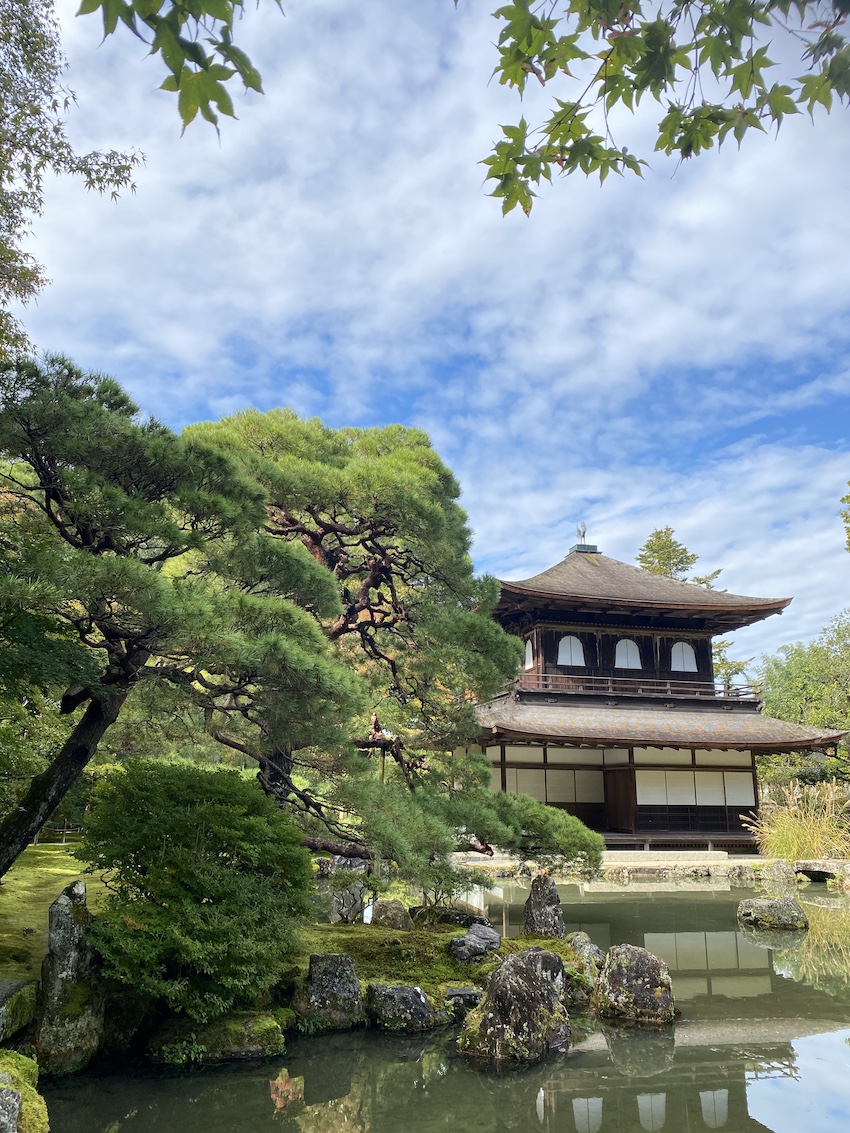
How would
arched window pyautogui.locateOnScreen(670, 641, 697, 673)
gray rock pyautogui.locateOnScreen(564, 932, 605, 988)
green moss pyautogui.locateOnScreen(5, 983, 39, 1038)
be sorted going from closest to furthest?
green moss pyautogui.locateOnScreen(5, 983, 39, 1038)
gray rock pyautogui.locateOnScreen(564, 932, 605, 988)
arched window pyautogui.locateOnScreen(670, 641, 697, 673)

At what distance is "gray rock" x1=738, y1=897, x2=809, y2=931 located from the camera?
10977mm

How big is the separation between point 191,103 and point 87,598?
3447 mm

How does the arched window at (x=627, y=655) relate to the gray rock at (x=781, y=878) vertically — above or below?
above

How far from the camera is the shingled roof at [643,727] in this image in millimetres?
16812

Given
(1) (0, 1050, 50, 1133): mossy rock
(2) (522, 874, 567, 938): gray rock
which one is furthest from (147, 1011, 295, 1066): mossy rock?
(2) (522, 874, 567, 938): gray rock

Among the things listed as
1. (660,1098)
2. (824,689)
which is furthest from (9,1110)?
(824,689)

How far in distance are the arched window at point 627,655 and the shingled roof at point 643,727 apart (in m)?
1.32

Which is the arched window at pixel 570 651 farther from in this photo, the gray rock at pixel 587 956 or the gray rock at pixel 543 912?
the gray rock at pixel 587 956

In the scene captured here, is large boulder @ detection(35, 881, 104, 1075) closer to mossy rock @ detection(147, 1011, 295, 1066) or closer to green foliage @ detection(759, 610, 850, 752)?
mossy rock @ detection(147, 1011, 295, 1066)

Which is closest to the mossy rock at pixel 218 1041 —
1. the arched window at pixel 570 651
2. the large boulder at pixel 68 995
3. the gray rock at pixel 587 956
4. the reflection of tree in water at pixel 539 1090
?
the reflection of tree in water at pixel 539 1090

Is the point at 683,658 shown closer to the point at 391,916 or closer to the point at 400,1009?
the point at 391,916

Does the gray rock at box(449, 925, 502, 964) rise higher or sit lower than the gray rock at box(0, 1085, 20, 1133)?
higher

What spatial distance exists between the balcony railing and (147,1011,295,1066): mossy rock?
13210 millimetres

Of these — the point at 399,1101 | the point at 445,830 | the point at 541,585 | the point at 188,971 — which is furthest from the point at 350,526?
the point at 541,585
